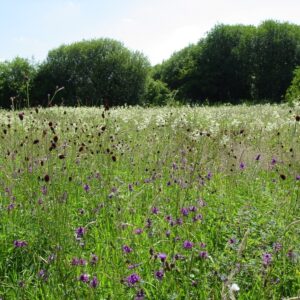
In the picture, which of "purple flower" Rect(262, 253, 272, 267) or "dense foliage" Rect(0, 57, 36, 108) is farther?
"dense foliage" Rect(0, 57, 36, 108)

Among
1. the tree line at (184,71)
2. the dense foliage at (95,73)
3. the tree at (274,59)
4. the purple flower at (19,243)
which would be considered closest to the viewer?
the purple flower at (19,243)

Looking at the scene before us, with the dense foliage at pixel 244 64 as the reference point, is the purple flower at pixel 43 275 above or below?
below

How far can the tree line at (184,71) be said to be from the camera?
106ft

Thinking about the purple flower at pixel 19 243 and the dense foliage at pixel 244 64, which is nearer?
the purple flower at pixel 19 243

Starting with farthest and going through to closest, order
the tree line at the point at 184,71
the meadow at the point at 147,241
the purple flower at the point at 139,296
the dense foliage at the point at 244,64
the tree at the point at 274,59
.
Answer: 1. the dense foliage at the point at 244,64
2. the tree at the point at 274,59
3. the tree line at the point at 184,71
4. the meadow at the point at 147,241
5. the purple flower at the point at 139,296

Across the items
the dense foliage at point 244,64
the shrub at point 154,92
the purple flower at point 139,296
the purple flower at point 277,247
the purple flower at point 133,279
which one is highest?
the dense foliage at point 244,64

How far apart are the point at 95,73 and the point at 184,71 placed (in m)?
13.9

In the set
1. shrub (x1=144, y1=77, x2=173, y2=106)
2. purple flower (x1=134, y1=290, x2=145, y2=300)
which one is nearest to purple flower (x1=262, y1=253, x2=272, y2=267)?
purple flower (x1=134, y1=290, x2=145, y2=300)

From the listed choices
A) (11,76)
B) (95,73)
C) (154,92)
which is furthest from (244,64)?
(11,76)

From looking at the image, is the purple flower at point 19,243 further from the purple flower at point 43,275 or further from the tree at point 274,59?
the tree at point 274,59

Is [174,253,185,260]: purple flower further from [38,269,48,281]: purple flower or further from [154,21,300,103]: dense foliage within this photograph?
[154,21,300,103]: dense foliage

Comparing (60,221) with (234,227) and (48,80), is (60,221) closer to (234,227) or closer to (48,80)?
(234,227)

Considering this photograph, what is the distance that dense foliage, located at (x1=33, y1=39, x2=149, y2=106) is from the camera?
32.0 metres

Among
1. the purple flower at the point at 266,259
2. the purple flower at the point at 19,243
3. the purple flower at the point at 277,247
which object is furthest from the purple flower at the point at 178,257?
the purple flower at the point at 19,243
